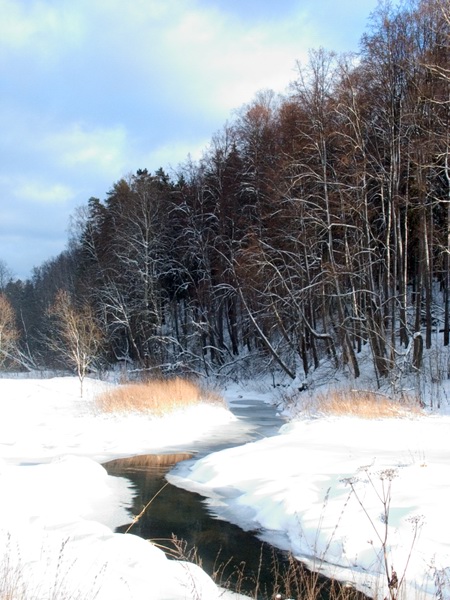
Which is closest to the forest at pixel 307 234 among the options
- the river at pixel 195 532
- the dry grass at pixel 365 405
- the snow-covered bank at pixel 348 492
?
the dry grass at pixel 365 405

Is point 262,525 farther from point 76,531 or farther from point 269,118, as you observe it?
point 269,118

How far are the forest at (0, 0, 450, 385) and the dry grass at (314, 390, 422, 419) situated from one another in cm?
141

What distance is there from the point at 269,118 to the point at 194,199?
22.2 feet

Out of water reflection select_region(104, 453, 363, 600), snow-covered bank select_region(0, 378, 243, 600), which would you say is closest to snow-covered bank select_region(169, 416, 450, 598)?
water reflection select_region(104, 453, 363, 600)

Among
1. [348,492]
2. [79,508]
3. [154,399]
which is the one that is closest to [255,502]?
[348,492]

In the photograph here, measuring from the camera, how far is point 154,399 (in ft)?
54.0

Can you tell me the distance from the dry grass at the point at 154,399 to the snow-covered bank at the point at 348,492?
16.0 feet

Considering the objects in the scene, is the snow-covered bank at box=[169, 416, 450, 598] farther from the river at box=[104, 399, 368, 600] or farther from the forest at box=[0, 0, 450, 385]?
the forest at box=[0, 0, 450, 385]

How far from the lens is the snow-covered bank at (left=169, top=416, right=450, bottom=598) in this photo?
5551 mm

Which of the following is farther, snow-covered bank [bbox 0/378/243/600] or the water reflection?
the water reflection

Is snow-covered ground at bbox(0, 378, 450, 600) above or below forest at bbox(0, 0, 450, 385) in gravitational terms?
below

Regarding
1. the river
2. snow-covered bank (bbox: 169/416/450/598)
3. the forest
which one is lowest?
the river

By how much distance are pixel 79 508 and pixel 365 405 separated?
26.5ft

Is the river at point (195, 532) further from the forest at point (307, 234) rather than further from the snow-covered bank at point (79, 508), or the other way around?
the forest at point (307, 234)
